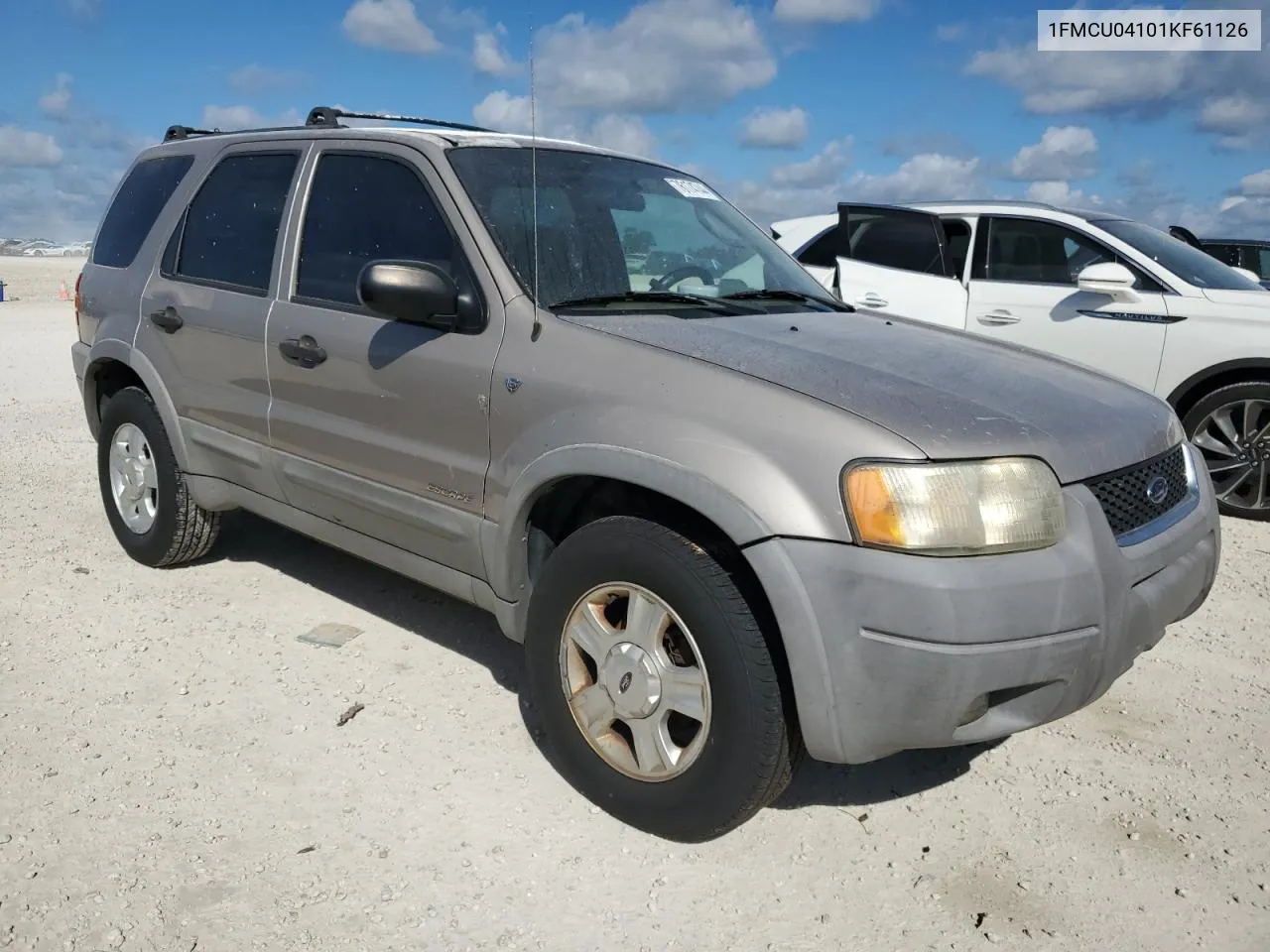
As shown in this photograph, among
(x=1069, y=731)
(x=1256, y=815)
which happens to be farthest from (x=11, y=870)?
(x=1256, y=815)

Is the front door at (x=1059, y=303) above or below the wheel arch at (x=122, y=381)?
above

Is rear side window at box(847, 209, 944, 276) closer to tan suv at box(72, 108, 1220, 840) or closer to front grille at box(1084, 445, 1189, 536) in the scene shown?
tan suv at box(72, 108, 1220, 840)

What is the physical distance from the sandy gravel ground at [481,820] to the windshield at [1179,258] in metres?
3.01

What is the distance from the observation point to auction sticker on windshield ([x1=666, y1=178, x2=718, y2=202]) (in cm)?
404

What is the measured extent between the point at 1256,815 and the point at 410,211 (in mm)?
3157

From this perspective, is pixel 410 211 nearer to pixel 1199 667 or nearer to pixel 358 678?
pixel 358 678

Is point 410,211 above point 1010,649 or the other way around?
above

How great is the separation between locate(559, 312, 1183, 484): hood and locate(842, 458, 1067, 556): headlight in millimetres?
56

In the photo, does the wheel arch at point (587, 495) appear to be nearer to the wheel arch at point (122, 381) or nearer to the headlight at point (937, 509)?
the headlight at point (937, 509)

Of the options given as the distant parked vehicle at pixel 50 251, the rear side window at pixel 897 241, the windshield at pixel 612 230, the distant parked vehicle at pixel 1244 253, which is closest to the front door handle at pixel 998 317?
the rear side window at pixel 897 241

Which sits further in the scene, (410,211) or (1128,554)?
(410,211)

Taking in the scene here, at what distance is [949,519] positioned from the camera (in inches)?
92.9

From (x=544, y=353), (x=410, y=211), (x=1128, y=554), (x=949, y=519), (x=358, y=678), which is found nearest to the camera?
(x=949, y=519)

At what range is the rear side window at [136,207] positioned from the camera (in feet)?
15.3
